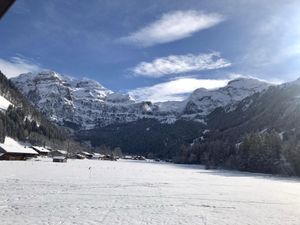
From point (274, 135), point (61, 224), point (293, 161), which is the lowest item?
point (61, 224)

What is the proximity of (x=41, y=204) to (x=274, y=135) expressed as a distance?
123035mm

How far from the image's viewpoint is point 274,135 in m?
141

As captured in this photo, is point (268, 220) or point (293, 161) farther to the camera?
point (293, 161)

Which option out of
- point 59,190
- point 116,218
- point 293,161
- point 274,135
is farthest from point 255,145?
point 116,218

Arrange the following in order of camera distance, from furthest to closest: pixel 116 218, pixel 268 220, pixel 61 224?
pixel 268 220 → pixel 116 218 → pixel 61 224

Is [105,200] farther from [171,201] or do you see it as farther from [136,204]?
[171,201]

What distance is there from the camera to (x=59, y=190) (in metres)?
38.0

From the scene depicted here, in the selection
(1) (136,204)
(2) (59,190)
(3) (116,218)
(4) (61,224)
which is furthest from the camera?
(2) (59,190)

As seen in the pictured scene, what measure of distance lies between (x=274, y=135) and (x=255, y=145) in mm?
7250

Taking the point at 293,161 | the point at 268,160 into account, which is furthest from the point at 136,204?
the point at 268,160

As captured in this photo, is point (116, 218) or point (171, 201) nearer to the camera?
point (116, 218)

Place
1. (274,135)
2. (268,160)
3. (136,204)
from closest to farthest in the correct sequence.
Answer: (136,204) → (268,160) → (274,135)

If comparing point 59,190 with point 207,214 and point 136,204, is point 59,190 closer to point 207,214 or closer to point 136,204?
point 136,204

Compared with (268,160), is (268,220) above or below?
below
